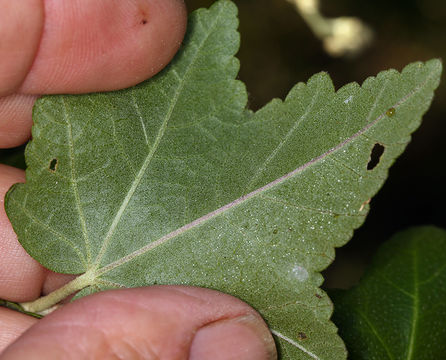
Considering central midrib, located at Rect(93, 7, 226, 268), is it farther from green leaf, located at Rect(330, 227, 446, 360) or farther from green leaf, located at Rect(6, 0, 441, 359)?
green leaf, located at Rect(330, 227, 446, 360)

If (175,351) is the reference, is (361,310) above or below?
below

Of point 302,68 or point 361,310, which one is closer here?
point 361,310

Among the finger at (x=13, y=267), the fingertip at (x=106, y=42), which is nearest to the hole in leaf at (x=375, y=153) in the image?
the fingertip at (x=106, y=42)

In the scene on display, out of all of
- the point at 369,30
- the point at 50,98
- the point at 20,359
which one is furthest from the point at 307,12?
the point at 20,359

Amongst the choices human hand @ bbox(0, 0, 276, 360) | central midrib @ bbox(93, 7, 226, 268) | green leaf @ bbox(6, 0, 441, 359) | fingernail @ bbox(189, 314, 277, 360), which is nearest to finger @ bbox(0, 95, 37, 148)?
human hand @ bbox(0, 0, 276, 360)

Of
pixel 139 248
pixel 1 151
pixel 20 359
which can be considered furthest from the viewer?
pixel 1 151

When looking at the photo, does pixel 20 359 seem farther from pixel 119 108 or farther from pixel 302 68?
pixel 302 68

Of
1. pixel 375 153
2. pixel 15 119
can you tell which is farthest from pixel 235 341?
pixel 375 153

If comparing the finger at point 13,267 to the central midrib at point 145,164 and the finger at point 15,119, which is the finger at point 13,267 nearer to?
the finger at point 15,119
